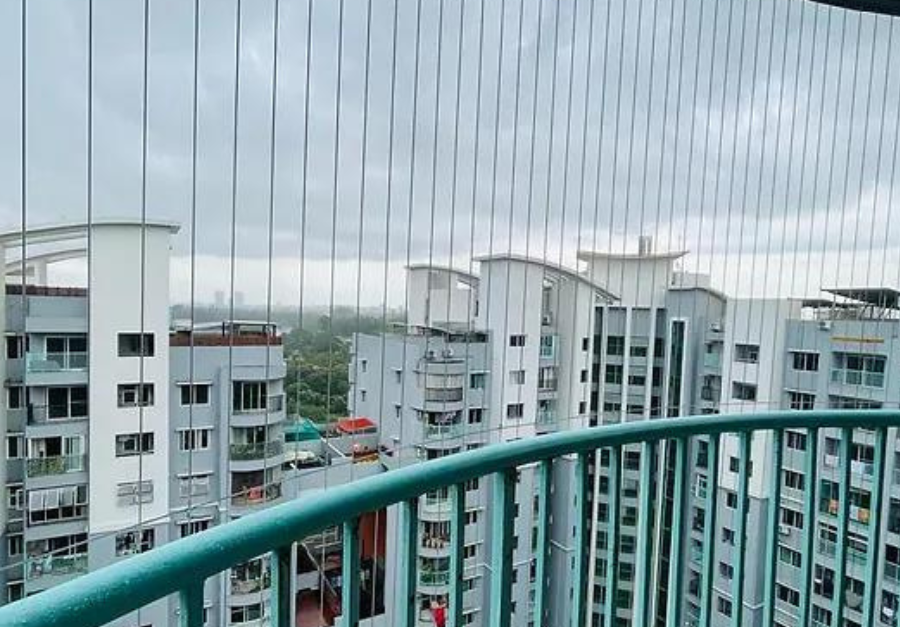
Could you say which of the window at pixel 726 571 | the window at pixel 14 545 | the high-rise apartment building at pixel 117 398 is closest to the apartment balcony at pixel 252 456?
the high-rise apartment building at pixel 117 398

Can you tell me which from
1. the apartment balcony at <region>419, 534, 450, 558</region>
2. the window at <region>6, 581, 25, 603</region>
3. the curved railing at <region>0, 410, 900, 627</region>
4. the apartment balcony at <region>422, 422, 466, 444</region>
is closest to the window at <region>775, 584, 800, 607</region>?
the curved railing at <region>0, 410, 900, 627</region>

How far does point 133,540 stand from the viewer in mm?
1027

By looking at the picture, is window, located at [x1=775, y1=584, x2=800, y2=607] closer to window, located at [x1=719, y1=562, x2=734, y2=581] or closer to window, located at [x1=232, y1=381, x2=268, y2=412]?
window, located at [x1=719, y1=562, x2=734, y2=581]

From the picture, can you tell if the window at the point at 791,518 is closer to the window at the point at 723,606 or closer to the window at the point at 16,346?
the window at the point at 723,606

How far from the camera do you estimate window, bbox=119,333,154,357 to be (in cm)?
152

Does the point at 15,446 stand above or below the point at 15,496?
above

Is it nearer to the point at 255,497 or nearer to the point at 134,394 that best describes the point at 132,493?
the point at 134,394

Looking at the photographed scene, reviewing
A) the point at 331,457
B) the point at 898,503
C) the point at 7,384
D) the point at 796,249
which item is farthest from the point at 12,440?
the point at 796,249

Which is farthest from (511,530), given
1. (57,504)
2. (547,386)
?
(547,386)

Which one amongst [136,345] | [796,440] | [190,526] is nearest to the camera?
[190,526]

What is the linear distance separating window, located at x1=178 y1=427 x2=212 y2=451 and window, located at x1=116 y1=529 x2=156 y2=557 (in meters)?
0.58

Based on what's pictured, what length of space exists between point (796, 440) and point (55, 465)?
155cm

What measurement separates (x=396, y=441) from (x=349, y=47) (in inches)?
44.1

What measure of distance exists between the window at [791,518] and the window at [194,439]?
130 centimetres
